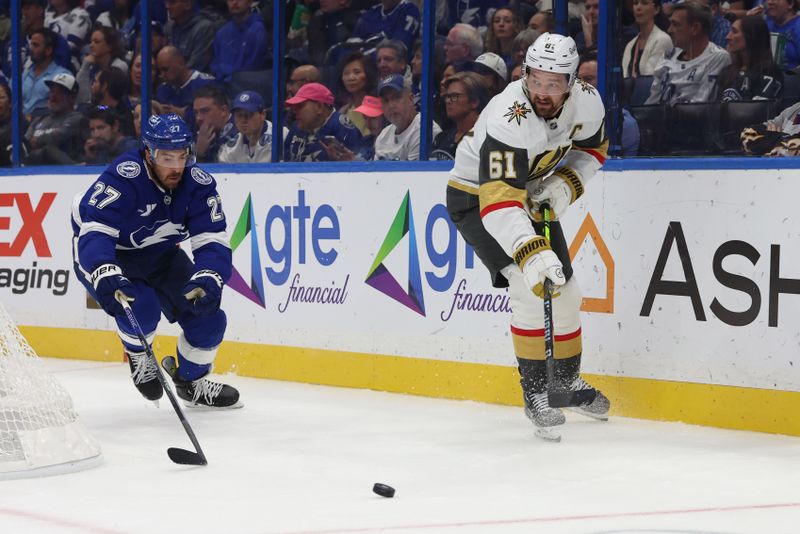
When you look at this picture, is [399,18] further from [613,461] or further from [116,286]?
[613,461]

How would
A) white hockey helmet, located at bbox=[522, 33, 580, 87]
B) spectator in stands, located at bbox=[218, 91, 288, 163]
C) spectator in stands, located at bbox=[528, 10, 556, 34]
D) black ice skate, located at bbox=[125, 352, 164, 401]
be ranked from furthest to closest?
spectator in stands, located at bbox=[218, 91, 288, 163] < spectator in stands, located at bbox=[528, 10, 556, 34] < black ice skate, located at bbox=[125, 352, 164, 401] < white hockey helmet, located at bbox=[522, 33, 580, 87]

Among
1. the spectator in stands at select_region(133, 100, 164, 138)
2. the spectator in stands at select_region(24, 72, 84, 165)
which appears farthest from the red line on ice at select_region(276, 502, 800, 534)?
the spectator in stands at select_region(24, 72, 84, 165)

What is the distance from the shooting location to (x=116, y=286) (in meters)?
4.36

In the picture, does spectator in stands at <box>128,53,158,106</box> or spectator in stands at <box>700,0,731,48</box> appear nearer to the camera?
spectator in stands at <box>700,0,731,48</box>

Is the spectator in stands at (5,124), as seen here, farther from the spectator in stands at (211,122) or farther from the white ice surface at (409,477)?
the white ice surface at (409,477)

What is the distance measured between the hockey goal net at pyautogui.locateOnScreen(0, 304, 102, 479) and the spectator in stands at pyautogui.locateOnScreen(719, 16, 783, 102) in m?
2.44

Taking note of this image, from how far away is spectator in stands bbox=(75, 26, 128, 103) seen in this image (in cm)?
678

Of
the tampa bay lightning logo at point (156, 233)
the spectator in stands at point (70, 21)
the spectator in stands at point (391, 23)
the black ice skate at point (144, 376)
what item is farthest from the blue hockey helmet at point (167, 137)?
the spectator in stands at point (70, 21)

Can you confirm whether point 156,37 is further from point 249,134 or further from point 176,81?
point 249,134

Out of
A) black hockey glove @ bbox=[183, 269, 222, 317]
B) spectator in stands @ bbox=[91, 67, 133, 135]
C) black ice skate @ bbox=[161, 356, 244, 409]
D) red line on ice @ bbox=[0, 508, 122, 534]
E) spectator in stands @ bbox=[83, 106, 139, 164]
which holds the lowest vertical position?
black ice skate @ bbox=[161, 356, 244, 409]

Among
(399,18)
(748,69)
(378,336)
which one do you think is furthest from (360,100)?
(748,69)

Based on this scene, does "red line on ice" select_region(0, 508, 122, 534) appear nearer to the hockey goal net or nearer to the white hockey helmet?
the hockey goal net

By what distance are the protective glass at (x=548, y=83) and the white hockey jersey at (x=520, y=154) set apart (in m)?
0.07

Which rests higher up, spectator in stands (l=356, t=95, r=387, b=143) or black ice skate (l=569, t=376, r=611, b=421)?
spectator in stands (l=356, t=95, r=387, b=143)
